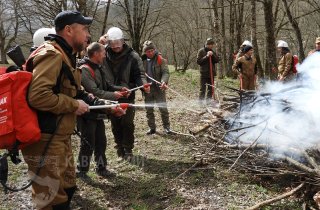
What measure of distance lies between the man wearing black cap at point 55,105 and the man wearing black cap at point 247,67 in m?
7.00

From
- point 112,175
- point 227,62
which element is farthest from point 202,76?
point 227,62

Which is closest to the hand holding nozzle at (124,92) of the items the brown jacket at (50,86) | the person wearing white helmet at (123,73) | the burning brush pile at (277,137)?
the person wearing white helmet at (123,73)

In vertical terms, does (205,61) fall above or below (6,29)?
below

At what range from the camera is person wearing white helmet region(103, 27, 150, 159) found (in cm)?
641

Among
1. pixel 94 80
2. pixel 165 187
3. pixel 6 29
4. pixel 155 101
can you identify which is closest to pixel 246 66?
pixel 155 101

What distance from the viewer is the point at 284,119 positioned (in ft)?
17.6

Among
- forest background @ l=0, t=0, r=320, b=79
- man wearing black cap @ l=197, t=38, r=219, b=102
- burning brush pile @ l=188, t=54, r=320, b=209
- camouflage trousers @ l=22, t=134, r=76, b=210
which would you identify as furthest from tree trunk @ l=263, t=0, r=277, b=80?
camouflage trousers @ l=22, t=134, r=76, b=210

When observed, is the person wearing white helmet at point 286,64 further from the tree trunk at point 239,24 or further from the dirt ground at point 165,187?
the tree trunk at point 239,24

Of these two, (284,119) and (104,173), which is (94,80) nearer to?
(104,173)

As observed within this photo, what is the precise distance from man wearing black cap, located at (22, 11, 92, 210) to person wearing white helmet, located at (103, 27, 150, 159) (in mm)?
2613

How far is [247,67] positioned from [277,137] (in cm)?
516

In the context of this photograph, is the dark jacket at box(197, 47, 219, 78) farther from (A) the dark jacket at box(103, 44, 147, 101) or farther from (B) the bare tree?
(B) the bare tree

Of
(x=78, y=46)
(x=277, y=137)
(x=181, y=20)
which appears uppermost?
(x=181, y=20)

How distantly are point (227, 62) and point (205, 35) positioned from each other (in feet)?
53.3
